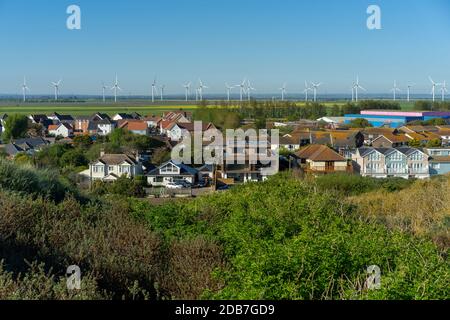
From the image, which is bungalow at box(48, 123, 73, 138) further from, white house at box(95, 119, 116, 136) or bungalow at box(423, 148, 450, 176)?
bungalow at box(423, 148, 450, 176)

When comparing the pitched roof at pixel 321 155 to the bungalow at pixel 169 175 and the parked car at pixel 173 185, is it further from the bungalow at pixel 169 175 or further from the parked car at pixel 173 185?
the parked car at pixel 173 185

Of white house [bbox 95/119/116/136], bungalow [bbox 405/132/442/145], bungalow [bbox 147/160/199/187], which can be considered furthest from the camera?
white house [bbox 95/119/116/136]

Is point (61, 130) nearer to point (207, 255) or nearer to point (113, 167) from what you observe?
point (113, 167)

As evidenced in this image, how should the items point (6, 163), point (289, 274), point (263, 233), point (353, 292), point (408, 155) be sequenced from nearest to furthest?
point (353, 292), point (289, 274), point (263, 233), point (6, 163), point (408, 155)

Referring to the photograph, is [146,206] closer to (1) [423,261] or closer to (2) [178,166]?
(1) [423,261]

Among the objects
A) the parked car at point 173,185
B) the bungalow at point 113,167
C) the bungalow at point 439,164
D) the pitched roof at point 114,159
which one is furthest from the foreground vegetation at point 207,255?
the bungalow at point 439,164

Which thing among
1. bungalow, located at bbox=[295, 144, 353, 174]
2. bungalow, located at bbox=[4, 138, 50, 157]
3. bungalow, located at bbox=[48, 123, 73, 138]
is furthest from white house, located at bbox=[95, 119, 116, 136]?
bungalow, located at bbox=[295, 144, 353, 174]
